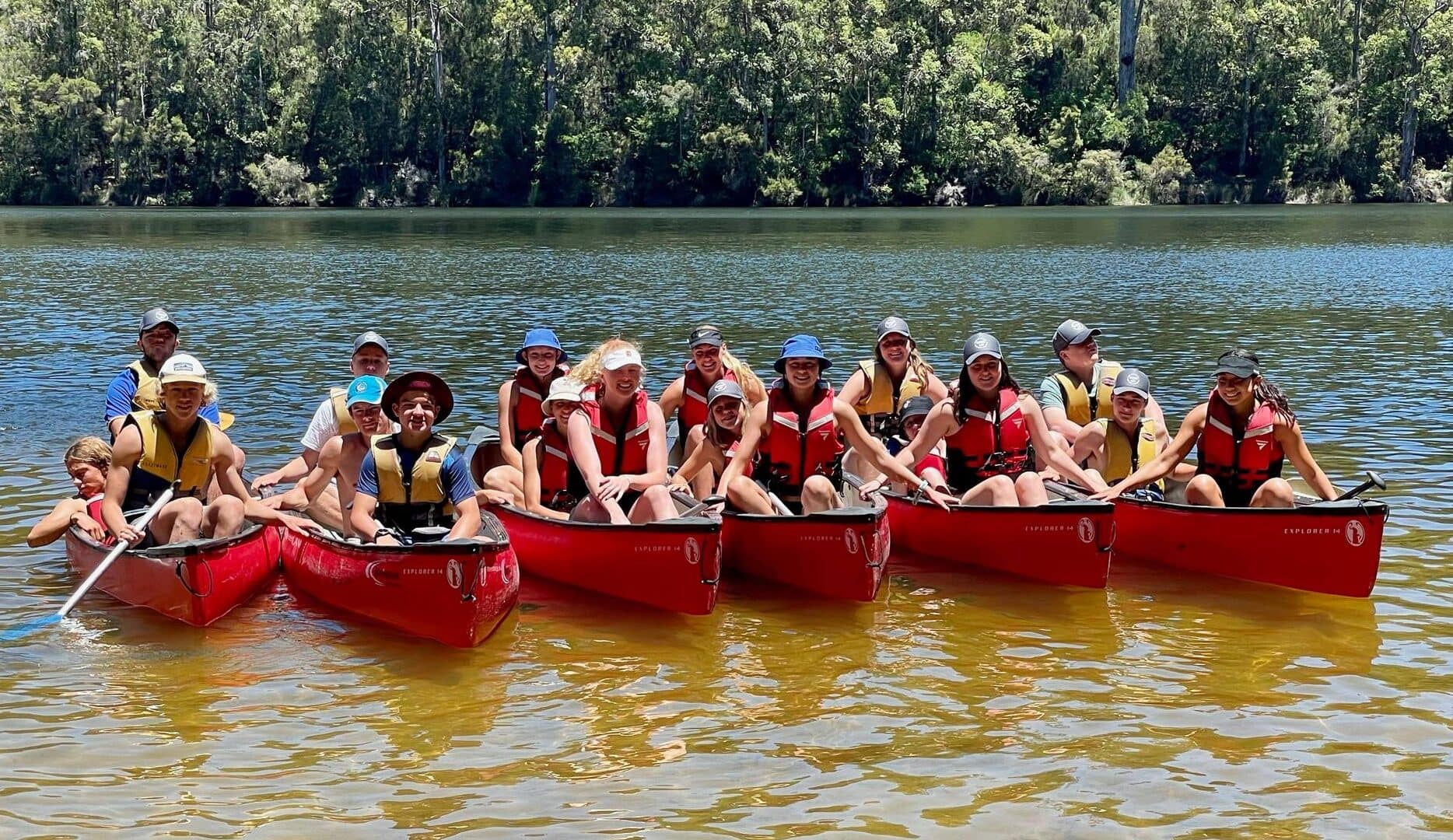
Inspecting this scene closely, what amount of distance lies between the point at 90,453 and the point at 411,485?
258 cm

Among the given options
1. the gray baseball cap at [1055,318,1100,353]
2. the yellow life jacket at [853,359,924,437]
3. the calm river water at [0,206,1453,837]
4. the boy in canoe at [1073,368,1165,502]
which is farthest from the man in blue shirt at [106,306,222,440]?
the boy in canoe at [1073,368,1165,502]

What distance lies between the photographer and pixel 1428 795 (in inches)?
261

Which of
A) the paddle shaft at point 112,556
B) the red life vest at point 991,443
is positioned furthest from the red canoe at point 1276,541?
the paddle shaft at point 112,556

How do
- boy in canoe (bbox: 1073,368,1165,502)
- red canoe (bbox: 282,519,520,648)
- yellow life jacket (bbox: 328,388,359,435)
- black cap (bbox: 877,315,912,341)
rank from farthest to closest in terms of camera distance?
black cap (bbox: 877,315,912,341) < boy in canoe (bbox: 1073,368,1165,502) < yellow life jacket (bbox: 328,388,359,435) < red canoe (bbox: 282,519,520,648)

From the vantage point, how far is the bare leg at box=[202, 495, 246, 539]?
9.37 metres

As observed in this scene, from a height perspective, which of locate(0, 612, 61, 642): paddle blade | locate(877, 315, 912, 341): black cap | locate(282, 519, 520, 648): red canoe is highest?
locate(877, 315, 912, 341): black cap

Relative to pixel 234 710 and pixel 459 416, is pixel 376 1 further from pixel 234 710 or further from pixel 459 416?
pixel 234 710

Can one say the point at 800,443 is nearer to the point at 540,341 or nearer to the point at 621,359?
the point at 621,359

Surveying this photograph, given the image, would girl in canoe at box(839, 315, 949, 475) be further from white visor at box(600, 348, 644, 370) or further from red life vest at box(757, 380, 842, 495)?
white visor at box(600, 348, 644, 370)

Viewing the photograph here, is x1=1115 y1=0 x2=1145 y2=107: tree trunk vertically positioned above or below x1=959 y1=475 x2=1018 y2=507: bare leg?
above

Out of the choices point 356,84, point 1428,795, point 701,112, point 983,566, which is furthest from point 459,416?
point 356,84

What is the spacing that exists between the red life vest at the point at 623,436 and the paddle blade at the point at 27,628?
331 centimetres

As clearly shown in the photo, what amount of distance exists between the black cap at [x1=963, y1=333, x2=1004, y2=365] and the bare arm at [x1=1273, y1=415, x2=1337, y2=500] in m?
1.78

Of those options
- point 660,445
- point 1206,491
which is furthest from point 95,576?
point 1206,491
